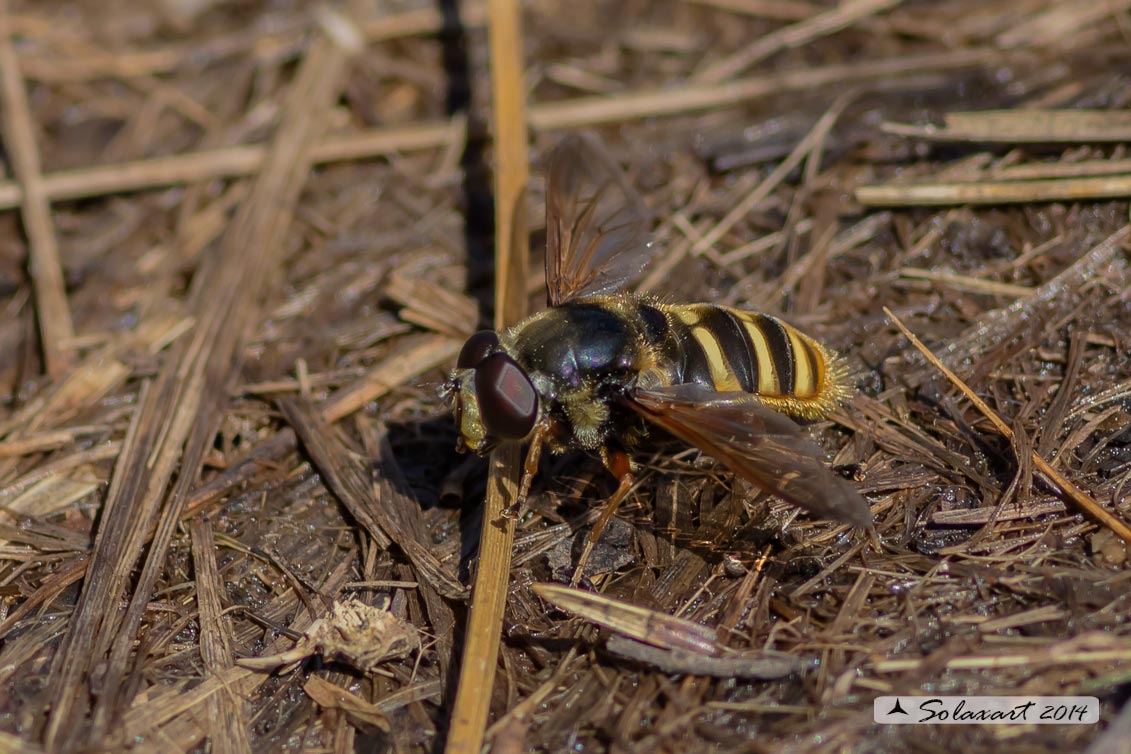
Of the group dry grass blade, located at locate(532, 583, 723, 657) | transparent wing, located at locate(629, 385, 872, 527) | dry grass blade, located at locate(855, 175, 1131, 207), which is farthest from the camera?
dry grass blade, located at locate(855, 175, 1131, 207)

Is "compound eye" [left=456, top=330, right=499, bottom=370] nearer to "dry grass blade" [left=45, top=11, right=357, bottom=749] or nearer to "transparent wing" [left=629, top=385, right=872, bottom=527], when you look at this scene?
"transparent wing" [left=629, top=385, right=872, bottom=527]

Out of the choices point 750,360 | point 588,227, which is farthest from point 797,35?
point 750,360

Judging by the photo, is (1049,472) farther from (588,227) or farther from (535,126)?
(535,126)

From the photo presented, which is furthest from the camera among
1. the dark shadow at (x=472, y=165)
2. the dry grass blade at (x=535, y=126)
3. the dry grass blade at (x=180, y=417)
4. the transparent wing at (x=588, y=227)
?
the dry grass blade at (x=535, y=126)

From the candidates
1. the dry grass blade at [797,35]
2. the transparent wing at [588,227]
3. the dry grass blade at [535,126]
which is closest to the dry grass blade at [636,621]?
the transparent wing at [588,227]

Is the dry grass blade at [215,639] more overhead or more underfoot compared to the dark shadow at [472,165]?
more underfoot

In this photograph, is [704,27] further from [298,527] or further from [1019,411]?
[298,527]

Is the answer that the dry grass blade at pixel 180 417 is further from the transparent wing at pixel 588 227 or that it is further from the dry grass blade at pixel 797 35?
the dry grass blade at pixel 797 35

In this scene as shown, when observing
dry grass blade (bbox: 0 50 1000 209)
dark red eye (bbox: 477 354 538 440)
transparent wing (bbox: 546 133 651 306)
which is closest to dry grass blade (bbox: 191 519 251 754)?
dark red eye (bbox: 477 354 538 440)

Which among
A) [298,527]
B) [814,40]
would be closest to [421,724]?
[298,527]
